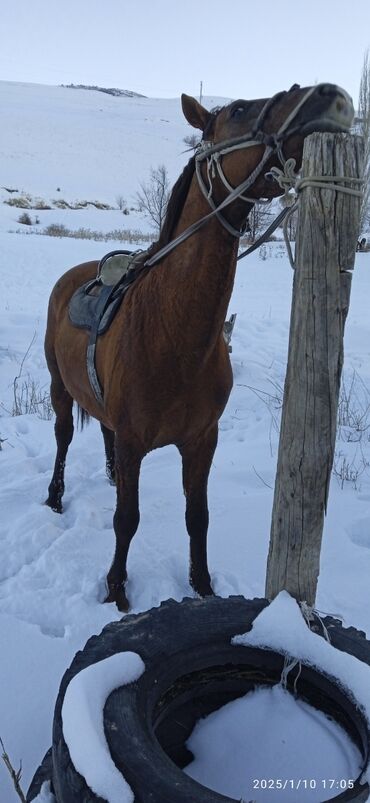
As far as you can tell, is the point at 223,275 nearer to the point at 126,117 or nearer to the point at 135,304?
the point at 135,304

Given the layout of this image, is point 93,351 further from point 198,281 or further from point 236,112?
point 236,112

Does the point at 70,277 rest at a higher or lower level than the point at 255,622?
higher

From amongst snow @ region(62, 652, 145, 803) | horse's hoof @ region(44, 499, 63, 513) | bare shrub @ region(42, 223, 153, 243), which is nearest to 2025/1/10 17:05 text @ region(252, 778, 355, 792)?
snow @ region(62, 652, 145, 803)

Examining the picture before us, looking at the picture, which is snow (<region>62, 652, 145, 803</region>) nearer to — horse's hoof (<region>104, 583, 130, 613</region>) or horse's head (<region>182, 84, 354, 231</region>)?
horse's hoof (<region>104, 583, 130, 613</region>)

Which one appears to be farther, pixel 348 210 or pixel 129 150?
pixel 129 150

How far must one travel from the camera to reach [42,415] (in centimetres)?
551

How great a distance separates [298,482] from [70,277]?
2707 mm

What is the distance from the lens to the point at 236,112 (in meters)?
1.96

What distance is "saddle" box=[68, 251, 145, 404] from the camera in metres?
2.91

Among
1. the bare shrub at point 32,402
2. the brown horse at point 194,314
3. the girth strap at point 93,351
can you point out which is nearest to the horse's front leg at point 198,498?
the brown horse at point 194,314

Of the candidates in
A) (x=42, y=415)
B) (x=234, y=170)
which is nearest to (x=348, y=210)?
(x=234, y=170)

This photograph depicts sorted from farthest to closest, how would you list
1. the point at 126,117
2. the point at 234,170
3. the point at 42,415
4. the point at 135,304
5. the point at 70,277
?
Answer: the point at 126,117 → the point at 42,415 → the point at 70,277 → the point at 135,304 → the point at 234,170

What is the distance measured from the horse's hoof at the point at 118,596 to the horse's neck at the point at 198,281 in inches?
50.5

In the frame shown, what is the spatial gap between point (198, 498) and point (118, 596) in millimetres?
629
